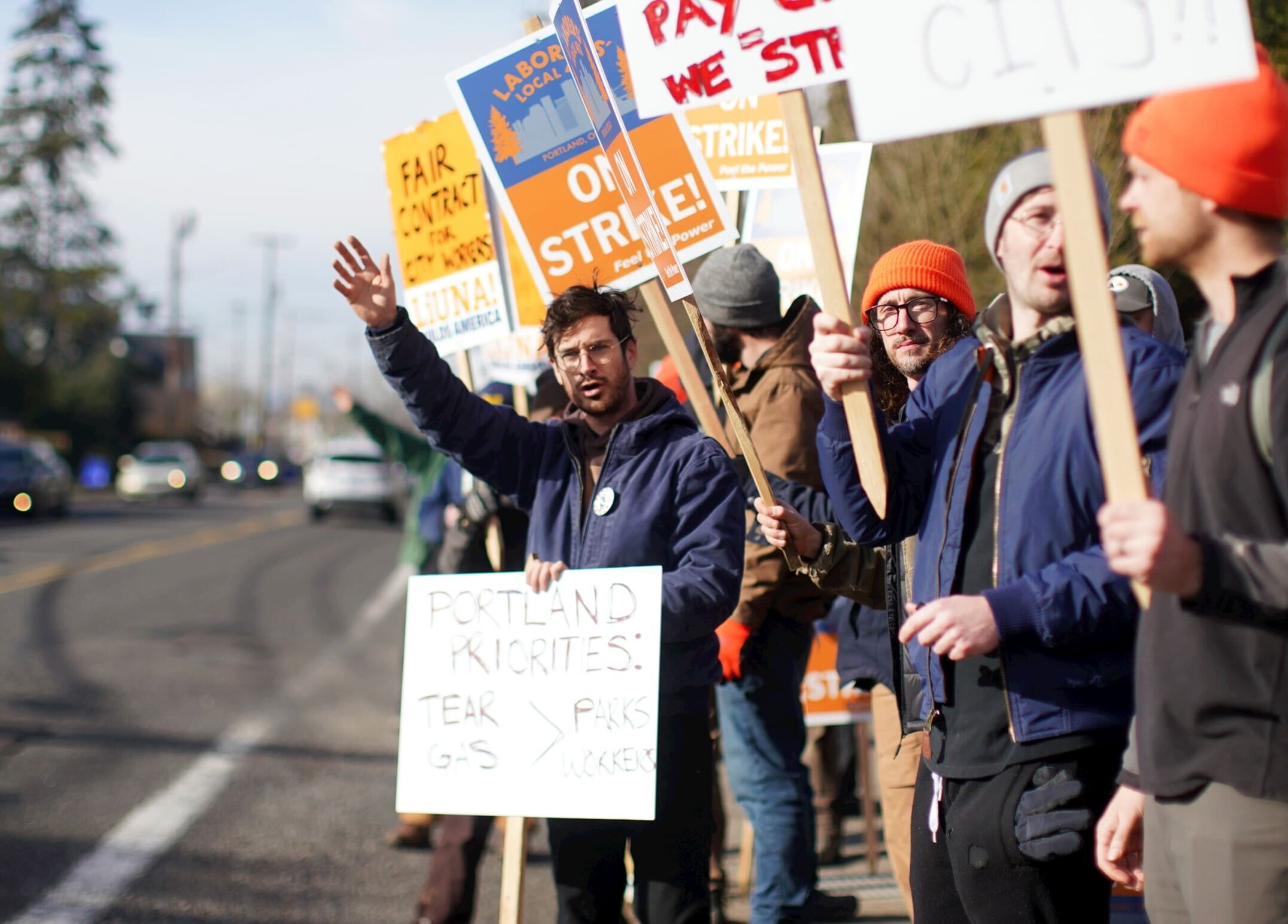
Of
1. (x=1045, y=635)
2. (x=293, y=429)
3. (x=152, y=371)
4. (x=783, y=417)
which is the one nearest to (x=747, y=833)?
(x=783, y=417)

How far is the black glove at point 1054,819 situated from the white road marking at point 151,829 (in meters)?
3.68

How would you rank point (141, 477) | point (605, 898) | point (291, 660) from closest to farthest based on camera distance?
point (605, 898), point (291, 660), point (141, 477)

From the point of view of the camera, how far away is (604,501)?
130 inches

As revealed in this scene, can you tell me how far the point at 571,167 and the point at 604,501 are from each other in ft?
3.70

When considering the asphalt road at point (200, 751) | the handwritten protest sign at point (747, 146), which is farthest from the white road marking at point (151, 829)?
the handwritten protest sign at point (747, 146)

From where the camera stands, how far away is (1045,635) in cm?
224

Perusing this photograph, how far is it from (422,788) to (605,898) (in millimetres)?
481

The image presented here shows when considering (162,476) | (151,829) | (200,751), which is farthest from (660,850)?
(162,476)

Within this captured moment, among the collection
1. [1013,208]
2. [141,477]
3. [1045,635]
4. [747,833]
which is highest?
[141,477]

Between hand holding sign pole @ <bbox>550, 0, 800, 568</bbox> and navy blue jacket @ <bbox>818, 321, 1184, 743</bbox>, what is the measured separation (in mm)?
521

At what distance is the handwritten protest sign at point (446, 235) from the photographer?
4746mm

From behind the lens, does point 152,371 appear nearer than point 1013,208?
No

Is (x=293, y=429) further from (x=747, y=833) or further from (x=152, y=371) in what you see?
(x=747, y=833)

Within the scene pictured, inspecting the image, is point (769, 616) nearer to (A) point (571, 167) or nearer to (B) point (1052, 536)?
(A) point (571, 167)
